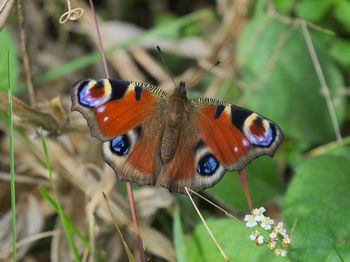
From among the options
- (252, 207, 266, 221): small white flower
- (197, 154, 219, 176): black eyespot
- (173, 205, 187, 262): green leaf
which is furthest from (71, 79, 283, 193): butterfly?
(173, 205, 187, 262): green leaf

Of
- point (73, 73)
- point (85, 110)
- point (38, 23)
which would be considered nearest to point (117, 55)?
point (73, 73)

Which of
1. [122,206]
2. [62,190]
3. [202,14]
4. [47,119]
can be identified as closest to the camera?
[47,119]

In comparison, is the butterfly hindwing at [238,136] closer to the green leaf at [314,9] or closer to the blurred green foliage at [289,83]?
the blurred green foliage at [289,83]

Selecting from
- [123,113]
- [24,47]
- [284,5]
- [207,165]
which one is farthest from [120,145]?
[284,5]

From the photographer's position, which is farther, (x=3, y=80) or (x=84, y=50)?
(x=84, y=50)

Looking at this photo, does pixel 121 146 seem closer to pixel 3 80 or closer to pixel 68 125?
pixel 68 125

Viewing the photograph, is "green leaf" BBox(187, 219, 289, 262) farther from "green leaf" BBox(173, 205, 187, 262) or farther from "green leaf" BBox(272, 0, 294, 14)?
"green leaf" BBox(272, 0, 294, 14)
